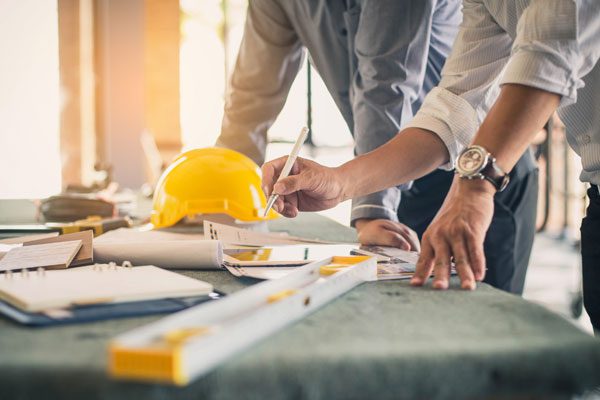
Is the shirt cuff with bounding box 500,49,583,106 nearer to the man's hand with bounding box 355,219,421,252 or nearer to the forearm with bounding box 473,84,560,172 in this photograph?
the forearm with bounding box 473,84,560,172

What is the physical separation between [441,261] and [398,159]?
415 mm

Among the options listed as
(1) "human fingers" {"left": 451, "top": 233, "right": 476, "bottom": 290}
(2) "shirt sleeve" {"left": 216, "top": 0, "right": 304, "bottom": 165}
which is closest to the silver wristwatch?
(1) "human fingers" {"left": 451, "top": 233, "right": 476, "bottom": 290}

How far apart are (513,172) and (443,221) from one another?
0.90 meters

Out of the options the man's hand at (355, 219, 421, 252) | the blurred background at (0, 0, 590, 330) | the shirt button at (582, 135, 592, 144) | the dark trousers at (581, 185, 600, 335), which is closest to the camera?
the shirt button at (582, 135, 592, 144)

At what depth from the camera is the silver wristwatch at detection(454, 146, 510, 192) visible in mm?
950

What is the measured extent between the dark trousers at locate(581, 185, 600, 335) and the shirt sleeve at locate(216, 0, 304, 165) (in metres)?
1.12

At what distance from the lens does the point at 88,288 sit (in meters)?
0.74

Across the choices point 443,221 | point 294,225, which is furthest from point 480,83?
point 294,225

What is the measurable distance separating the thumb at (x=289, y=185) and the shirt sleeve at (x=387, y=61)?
0.46 m

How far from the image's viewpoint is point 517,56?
0.97m

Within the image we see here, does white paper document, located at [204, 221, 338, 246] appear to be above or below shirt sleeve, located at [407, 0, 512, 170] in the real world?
below

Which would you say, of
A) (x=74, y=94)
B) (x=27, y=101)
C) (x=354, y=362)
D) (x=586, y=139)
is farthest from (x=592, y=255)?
(x=74, y=94)

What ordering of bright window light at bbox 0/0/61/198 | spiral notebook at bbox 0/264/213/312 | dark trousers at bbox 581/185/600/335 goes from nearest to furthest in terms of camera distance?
spiral notebook at bbox 0/264/213/312
dark trousers at bbox 581/185/600/335
bright window light at bbox 0/0/61/198

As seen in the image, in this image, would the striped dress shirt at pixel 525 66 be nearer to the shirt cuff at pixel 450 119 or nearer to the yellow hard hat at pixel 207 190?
the shirt cuff at pixel 450 119
